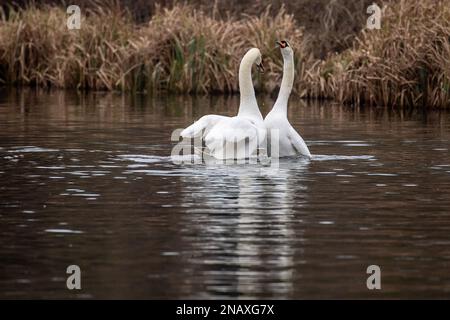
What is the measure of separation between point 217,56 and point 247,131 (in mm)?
16626

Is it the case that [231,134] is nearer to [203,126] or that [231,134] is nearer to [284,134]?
[203,126]

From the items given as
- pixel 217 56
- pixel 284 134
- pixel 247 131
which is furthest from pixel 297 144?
pixel 217 56

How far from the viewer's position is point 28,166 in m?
14.8

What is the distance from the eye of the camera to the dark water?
324 inches

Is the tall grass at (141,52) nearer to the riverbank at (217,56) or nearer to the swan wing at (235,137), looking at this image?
the riverbank at (217,56)

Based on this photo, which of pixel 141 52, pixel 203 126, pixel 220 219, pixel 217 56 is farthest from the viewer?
pixel 141 52

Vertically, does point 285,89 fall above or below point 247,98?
above

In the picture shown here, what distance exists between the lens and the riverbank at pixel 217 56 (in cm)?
2606

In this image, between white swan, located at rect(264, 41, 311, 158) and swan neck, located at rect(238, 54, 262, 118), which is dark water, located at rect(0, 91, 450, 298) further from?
swan neck, located at rect(238, 54, 262, 118)

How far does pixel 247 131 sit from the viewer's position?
14.8m

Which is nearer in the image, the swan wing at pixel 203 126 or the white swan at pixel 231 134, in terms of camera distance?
the white swan at pixel 231 134

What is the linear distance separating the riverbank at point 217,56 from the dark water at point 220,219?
6947 mm

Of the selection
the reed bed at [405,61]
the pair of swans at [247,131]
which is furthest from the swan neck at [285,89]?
the reed bed at [405,61]

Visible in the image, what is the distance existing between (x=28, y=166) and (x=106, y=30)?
63.7 ft
